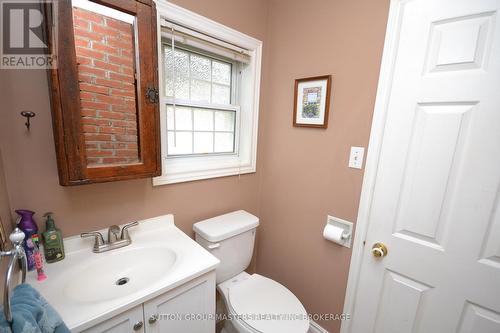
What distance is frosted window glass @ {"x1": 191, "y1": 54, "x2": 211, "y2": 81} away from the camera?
1.41 m

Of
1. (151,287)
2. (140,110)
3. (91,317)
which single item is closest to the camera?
(91,317)

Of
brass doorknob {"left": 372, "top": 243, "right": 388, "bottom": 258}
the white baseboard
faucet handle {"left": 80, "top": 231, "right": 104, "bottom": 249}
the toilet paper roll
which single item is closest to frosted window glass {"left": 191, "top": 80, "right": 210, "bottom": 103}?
faucet handle {"left": 80, "top": 231, "right": 104, "bottom": 249}

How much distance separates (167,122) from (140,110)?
1.03 feet

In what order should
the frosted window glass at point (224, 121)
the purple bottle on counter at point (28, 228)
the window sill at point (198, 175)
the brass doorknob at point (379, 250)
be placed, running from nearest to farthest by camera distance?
the purple bottle on counter at point (28, 228) < the brass doorknob at point (379, 250) < the window sill at point (198, 175) < the frosted window glass at point (224, 121)

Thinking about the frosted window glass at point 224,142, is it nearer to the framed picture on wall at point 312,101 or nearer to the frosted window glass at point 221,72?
the frosted window glass at point 221,72

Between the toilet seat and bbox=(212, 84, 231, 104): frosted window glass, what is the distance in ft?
4.14

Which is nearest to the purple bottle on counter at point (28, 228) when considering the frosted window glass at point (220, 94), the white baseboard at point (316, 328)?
the frosted window glass at point (220, 94)

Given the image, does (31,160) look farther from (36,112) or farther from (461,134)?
(461,134)

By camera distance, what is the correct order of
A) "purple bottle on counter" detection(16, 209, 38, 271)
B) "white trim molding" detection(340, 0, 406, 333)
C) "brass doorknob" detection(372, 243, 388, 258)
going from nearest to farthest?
"purple bottle on counter" detection(16, 209, 38, 271) < "white trim molding" detection(340, 0, 406, 333) < "brass doorknob" detection(372, 243, 388, 258)

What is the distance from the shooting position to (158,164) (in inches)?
43.3

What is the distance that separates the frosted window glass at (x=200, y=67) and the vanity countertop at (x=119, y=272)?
0.94 metres

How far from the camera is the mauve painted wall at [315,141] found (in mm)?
1160

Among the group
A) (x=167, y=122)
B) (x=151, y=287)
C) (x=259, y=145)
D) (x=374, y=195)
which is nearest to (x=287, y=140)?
(x=259, y=145)

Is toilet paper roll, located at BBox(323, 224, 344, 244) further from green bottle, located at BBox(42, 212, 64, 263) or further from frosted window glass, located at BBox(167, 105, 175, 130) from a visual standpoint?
green bottle, located at BBox(42, 212, 64, 263)
